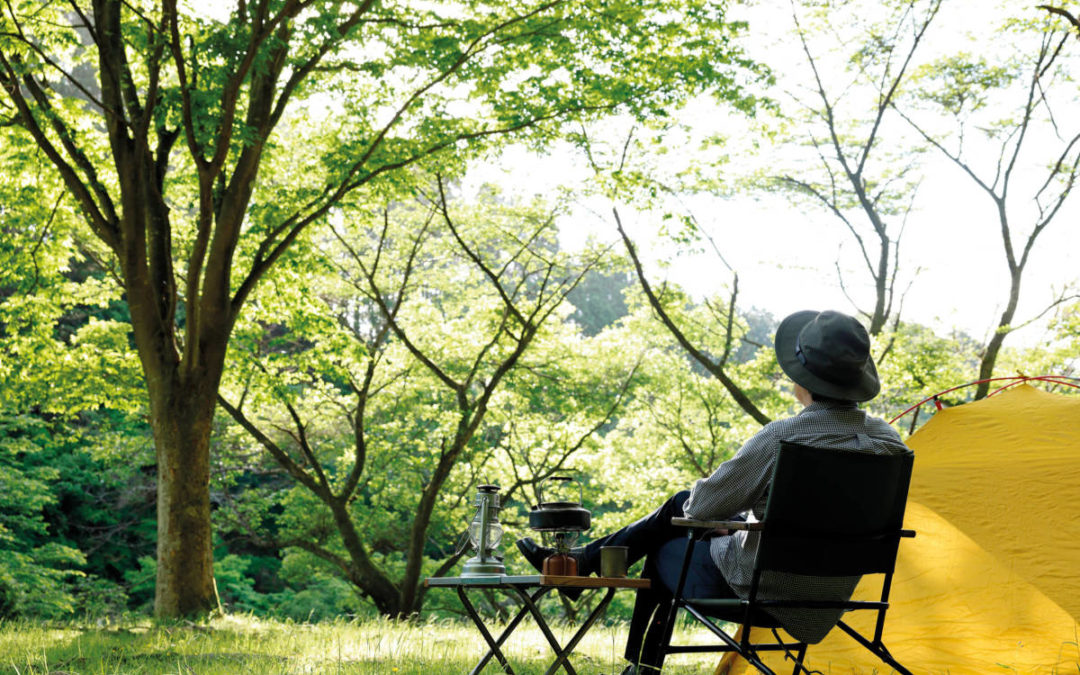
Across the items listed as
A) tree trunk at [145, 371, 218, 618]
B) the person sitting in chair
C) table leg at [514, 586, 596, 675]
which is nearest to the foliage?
tree trunk at [145, 371, 218, 618]

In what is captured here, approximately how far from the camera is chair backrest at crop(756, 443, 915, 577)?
2334 millimetres

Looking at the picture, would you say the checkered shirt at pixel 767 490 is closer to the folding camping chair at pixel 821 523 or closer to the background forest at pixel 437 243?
the folding camping chair at pixel 821 523

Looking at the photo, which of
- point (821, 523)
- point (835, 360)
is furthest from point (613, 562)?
point (835, 360)

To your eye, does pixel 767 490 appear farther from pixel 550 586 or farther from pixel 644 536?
pixel 550 586

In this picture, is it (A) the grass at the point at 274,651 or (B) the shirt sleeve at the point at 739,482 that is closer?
(B) the shirt sleeve at the point at 739,482

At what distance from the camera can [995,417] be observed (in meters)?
3.90

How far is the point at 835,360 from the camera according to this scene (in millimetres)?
2574

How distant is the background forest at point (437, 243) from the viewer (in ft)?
21.7

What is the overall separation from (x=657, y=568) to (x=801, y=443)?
0.72 metres

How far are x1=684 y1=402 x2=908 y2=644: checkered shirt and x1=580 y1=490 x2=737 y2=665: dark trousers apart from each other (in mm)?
89

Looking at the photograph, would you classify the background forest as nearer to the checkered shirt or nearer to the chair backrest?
the checkered shirt

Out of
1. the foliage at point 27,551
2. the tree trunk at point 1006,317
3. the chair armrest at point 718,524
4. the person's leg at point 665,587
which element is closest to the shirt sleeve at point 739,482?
the chair armrest at point 718,524

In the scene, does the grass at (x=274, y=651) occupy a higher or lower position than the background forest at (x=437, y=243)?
lower

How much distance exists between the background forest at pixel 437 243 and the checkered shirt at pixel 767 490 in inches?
142
